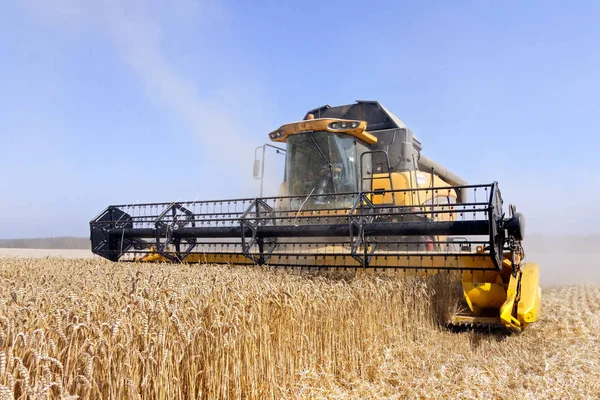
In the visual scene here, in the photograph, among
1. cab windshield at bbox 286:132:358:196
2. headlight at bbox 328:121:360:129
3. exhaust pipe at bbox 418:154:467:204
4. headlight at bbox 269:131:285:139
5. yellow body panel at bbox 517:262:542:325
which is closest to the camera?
yellow body panel at bbox 517:262:542:325

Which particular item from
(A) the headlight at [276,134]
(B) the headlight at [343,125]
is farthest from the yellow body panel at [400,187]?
(A) the headlight at [276,134]

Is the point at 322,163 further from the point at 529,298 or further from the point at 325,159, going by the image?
the point at 529,298

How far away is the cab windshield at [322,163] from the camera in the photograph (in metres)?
7.02

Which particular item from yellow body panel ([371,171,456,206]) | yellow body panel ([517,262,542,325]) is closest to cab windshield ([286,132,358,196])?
yellow body panel ([371,171,456,206])

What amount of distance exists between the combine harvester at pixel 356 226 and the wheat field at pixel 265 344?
0.43 meters

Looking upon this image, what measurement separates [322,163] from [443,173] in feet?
14.6

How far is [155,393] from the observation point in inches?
86.9

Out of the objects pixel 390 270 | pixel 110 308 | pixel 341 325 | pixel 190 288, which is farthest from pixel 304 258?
pixel 110 308

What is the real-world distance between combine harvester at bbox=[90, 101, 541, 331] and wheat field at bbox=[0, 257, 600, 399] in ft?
1.42

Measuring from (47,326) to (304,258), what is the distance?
4.18 meters

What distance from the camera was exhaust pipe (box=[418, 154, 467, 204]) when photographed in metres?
9.21

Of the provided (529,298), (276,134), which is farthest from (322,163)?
(529,298)

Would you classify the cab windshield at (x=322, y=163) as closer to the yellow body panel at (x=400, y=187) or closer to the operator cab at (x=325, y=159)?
the operator cab at (x=325, y=159)

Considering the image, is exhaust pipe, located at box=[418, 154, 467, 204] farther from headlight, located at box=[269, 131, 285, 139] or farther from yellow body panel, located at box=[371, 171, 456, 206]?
headlight, located at box=[269, 131, 285, 139]
